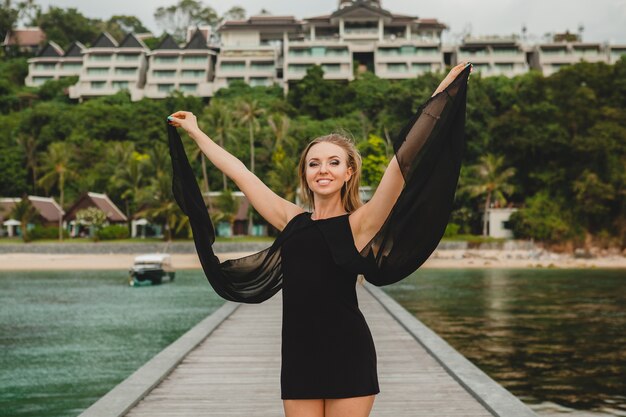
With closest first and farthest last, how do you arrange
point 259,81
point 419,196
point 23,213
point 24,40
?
point 419,196
point 23,213
point 259,81
point 24,40

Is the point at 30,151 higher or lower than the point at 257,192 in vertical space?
higher

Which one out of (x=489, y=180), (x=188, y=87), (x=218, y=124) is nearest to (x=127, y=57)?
(x=188, y=87)

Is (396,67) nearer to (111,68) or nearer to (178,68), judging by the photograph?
(178,68)

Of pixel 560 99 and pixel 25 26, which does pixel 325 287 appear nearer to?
pixel 560 99

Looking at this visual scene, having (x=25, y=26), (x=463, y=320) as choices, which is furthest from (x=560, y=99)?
(x=25, y=26)

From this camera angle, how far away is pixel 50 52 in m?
98.7

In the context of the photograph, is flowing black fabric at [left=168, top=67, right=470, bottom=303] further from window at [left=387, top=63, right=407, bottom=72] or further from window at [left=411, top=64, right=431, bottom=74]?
window at [left=411, top=64, right=431, bottom=74]

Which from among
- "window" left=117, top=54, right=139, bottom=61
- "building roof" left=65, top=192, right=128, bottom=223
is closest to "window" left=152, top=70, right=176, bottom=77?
"window" left=117, top=54, right=139, bottom=61

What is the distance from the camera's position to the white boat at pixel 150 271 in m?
37.2

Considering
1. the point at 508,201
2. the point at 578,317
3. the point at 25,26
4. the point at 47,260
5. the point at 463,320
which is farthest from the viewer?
the point at 25,26

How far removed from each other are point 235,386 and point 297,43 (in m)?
84.9

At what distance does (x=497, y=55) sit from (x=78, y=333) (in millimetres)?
77848

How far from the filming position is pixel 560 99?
59.1m

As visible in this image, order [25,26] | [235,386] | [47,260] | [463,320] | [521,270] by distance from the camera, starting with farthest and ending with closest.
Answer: [25,26] → [47,260] → [521,270] → [463,320] → [235,386]
